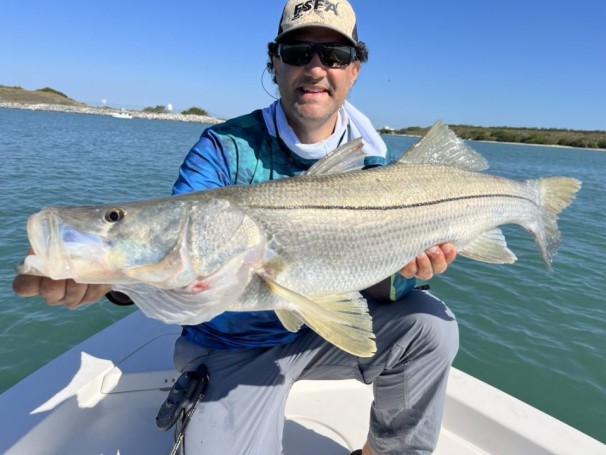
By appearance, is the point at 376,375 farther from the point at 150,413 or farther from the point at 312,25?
the point at 312,25

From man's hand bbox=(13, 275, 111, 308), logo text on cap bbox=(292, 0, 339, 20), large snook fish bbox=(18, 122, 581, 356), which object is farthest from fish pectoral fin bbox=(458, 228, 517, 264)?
man's hand bbox=(13, 275, 111, 308)

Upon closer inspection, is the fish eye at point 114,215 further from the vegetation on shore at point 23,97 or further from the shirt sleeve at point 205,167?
the vegetation on shore at point 23,97

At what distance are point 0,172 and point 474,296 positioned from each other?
615 inches

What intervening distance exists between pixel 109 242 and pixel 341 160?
1.30 meters

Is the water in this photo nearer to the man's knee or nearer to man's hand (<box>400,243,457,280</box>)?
the man's knee

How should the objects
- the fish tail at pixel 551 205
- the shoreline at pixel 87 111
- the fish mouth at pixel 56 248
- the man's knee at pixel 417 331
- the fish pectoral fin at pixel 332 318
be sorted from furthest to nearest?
the shoreline at pixel 87 111, the fish tail at pixel 551 205, the man's knee at pixel 417 331, the fish pectoral fin at pixel 332 318, the fish mouth at pixel 56 248

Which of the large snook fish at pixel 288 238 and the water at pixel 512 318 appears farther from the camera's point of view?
the water at pixel 512 318

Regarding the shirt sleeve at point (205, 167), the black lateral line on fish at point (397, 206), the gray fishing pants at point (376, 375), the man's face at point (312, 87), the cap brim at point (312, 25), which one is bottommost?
the gray fishing pants at point (376, 375)

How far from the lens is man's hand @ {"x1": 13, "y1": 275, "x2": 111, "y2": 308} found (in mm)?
1725

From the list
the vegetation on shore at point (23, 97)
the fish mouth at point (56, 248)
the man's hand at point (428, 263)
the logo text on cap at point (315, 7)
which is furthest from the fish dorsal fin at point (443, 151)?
the vegetation on shore at point (23, 97)

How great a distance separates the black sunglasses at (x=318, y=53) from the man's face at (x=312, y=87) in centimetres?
3

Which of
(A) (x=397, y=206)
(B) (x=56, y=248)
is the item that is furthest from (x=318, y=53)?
(B) (x=56, y=248)

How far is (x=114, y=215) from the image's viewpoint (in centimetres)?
176

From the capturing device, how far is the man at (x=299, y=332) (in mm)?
2574
